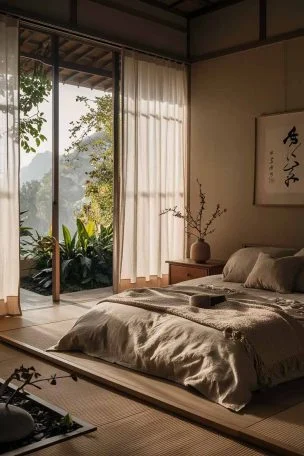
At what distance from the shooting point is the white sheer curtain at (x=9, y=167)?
4.70 m

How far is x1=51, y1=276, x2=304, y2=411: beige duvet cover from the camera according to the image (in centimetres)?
288

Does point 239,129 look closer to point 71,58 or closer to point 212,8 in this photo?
point 212,8

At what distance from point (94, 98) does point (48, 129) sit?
4.05 feet

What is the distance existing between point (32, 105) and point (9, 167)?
1630 millimetres

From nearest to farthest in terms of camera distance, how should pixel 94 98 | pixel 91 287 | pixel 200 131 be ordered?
pixel 200 131 < pixel 91 287 < pixel 94 98

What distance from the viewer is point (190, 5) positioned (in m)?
5.83

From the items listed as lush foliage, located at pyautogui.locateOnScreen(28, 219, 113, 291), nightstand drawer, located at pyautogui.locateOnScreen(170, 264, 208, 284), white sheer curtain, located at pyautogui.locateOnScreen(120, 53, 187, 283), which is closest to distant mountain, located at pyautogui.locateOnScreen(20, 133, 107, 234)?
lush foliage, located at pyautogui.locateOnScreen(28, 219, 113, 291)

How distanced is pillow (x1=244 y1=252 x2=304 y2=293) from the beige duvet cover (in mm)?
285

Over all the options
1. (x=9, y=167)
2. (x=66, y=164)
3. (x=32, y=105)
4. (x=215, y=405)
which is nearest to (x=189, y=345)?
(x=215, y=405)

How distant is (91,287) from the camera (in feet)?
22.3

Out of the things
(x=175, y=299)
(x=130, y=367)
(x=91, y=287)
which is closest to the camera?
(x=130, y=367)

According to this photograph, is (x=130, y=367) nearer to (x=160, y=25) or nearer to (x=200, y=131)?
(x=200, y=131)

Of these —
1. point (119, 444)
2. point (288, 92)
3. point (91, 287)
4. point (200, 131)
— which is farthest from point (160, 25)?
point (119, 444)

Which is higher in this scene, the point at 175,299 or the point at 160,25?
the point at 160,25
